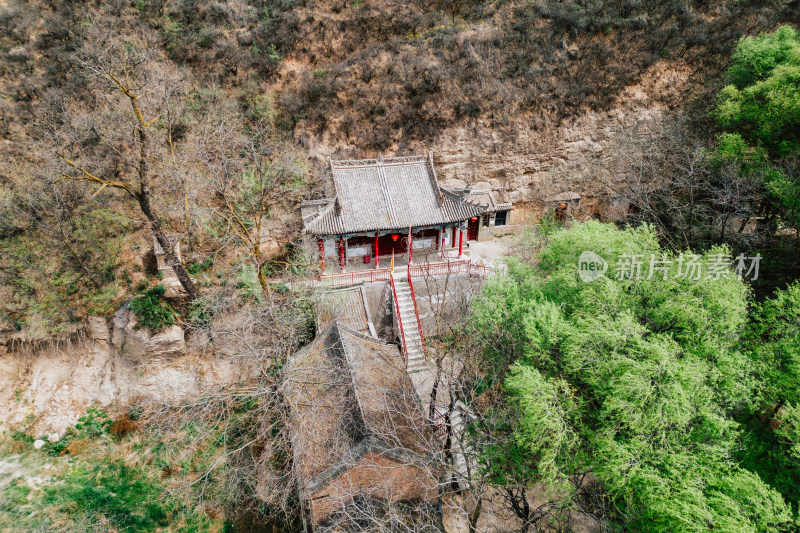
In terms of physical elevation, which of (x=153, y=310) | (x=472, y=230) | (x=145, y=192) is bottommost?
(x=153, y=310)

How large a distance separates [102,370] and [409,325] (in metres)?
13.0

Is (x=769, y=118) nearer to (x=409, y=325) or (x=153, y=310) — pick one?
(x=409, y=325)

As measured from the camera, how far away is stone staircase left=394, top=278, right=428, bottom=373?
15.7m

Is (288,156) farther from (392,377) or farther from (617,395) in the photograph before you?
(617,395)

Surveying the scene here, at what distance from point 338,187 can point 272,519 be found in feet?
45.6

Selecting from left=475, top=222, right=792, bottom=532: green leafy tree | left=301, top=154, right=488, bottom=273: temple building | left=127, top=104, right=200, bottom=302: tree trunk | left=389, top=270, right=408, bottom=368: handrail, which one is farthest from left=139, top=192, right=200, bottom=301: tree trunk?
left=475, top=222, right=792, bottom=532: green leafy tree

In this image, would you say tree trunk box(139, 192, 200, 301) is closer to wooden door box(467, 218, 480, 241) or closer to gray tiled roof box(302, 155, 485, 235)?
gray tiled roof box(302, 155, 485, 235)

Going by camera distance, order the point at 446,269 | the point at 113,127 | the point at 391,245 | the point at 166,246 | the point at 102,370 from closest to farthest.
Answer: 1. the point at 166,246
2. the point at 102,370
3. the point at 113,127
4. the point at 446,269
5. the point at 391,245

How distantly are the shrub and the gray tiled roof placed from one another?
6.82m

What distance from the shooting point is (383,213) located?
60.9 feet

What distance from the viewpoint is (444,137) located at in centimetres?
2417

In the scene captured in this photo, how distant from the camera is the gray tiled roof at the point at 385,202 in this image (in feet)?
59.4

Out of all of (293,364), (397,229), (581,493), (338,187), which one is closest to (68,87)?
(338,187)

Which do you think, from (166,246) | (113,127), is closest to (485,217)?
(166,246)
